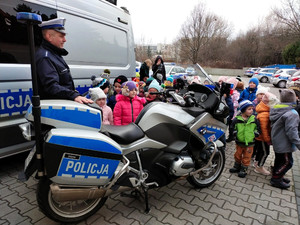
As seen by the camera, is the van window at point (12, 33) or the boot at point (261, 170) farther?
the boot at point (261, 170)

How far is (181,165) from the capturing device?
2422mm

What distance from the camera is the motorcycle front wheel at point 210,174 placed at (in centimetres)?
297

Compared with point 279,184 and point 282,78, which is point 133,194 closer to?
point 279,184

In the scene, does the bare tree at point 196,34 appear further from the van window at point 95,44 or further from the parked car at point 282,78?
the van window at point 95,44

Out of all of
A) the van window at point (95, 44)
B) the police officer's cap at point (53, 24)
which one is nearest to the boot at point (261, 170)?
the van window at point (95, 44)

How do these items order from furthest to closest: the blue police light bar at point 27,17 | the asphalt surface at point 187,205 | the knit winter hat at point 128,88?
the knit winter hat at point 128,88 → the asphalt surface at point 187,205 → the blue police light bar at point 27,17

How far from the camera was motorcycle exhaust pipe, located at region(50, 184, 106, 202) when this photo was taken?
1787mm

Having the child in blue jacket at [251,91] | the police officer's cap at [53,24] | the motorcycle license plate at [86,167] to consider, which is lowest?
the motorcycle license plate at [86,167]

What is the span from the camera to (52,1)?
321cm

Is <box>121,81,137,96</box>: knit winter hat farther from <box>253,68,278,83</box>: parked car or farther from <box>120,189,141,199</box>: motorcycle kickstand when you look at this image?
<box>253,68,278,83</box>: parked car

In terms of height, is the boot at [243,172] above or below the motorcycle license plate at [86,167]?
below

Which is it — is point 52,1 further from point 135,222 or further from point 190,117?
point 135,222

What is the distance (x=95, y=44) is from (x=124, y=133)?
8.12ft

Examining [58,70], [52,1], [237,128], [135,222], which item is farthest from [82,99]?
[237,128]
